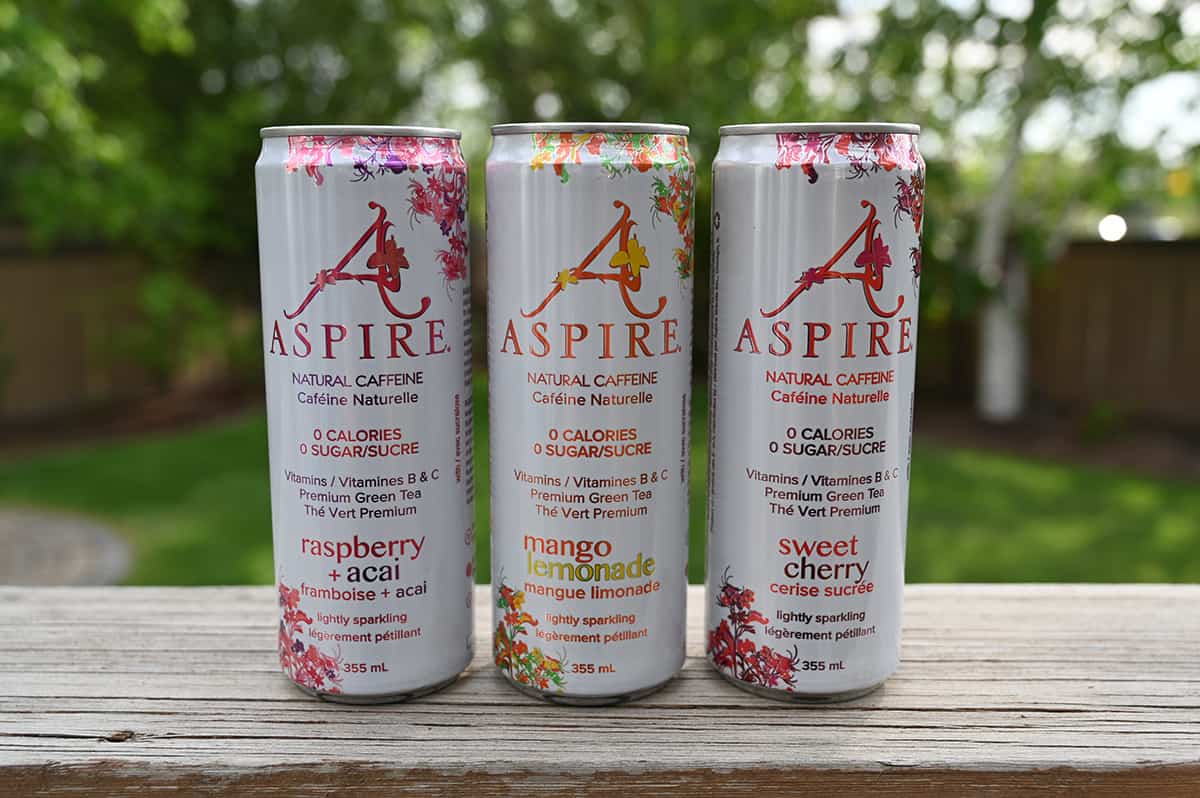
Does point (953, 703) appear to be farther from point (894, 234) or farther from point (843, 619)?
point (894, 234)

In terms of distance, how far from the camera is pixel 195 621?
133 cm

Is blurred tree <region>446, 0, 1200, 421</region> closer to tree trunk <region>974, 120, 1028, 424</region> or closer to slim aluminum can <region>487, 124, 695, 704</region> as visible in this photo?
tree trunk <region>974, 120, 1028, 424</region>

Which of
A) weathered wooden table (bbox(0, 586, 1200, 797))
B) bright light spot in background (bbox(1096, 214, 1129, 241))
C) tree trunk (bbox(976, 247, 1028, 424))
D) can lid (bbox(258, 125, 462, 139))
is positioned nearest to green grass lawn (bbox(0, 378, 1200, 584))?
tree trunk (bbox(976, 247, 1028, 424))

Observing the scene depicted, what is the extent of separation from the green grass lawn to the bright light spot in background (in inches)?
68.4

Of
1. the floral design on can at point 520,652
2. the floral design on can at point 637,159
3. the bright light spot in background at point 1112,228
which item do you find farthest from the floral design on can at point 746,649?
the bright light spot in background at point 1112,228

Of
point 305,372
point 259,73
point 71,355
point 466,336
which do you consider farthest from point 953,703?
point 259,73

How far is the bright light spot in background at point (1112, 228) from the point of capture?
634 centimetres

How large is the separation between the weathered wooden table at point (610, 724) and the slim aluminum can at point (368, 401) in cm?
9

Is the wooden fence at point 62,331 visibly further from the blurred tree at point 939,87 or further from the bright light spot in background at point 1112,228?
the bright light spot in background at point 1112,228

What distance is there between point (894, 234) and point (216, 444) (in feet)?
17.8

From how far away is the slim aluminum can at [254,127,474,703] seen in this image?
0.99 meters

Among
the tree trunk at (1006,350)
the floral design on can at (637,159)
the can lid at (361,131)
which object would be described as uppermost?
the can lid at (361,131)

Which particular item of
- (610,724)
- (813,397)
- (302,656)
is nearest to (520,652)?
(610,724)

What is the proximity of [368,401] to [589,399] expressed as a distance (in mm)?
211
